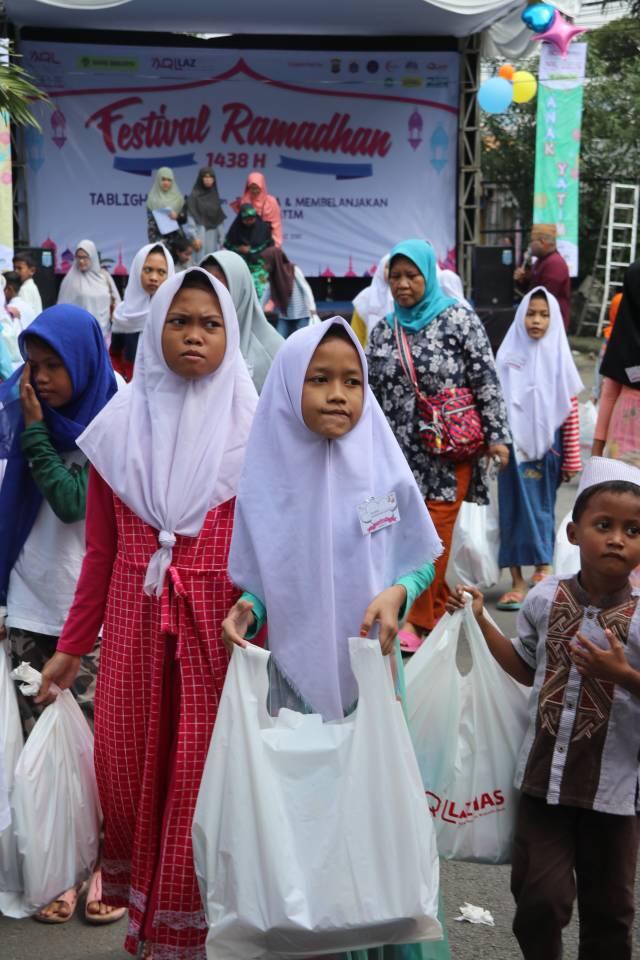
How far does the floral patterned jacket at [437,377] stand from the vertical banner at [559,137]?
13.5 m

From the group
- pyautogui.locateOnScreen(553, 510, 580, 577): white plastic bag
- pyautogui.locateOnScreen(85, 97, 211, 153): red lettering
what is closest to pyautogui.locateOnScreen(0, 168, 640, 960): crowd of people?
pyautogui.locateOnScreen(553, 510, 580, 577): white plastic bag

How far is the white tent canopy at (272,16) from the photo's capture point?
58.7 ft

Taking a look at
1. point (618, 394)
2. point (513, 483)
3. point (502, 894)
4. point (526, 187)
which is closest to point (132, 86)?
point (526, 187)

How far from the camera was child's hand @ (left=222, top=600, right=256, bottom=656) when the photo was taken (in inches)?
110

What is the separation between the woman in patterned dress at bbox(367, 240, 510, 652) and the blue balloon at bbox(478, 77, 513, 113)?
14.1 meters

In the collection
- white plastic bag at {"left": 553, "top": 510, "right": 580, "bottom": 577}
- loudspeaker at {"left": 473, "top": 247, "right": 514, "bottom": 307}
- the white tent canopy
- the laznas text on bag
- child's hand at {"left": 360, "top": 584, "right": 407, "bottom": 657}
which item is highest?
the white tent canopy

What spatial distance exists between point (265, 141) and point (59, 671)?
18240 mm

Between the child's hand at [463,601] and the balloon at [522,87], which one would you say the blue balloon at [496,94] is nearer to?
the balloon at [522,87]

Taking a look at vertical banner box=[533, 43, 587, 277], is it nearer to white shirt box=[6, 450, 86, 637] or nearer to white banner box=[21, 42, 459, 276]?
white banner box=[21, 42, 459, 276]

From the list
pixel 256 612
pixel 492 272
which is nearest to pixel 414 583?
pixel 256 612

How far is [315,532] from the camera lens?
2873 millimetres

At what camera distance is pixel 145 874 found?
310cm

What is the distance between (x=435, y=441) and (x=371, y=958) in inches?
129

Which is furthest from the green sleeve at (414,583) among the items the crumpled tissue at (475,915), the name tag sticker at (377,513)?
the crumpled tissue at (475,915)
